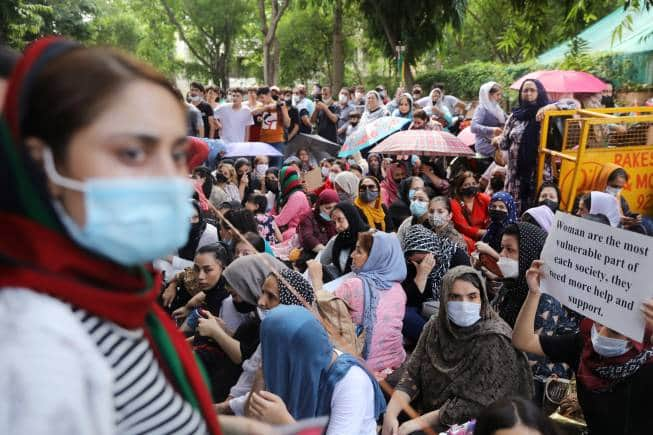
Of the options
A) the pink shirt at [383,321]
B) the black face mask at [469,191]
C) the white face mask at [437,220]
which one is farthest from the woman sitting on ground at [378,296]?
the black face mask at [469,191]

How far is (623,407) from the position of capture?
2.93 metres

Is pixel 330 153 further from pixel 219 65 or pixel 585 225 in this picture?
pixel 219 65

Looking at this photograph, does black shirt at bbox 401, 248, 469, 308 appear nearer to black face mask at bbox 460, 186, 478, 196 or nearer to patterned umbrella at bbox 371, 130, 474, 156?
black face mask at bbox 460, 186, 478, 196

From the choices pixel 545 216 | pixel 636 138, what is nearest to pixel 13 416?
pixel 545 216

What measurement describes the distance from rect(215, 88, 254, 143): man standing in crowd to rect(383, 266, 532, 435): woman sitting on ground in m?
8.23

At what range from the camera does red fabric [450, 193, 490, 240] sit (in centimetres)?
626

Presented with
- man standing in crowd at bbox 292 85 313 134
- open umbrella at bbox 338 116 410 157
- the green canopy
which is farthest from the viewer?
the green canopy

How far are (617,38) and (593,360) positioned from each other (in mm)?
14417

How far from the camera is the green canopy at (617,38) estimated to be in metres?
14.2

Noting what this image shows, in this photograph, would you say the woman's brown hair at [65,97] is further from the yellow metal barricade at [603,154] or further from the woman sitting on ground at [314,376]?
the yellow metal barricade at [603,154]

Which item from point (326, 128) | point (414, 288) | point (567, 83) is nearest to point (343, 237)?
point (414, 288)

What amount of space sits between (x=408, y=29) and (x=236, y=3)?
18.8m

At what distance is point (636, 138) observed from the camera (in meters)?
6.92

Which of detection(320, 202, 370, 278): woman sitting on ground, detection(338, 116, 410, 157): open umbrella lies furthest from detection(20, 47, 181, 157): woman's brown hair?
detection(338, 116, 410, 157): open umbrella
